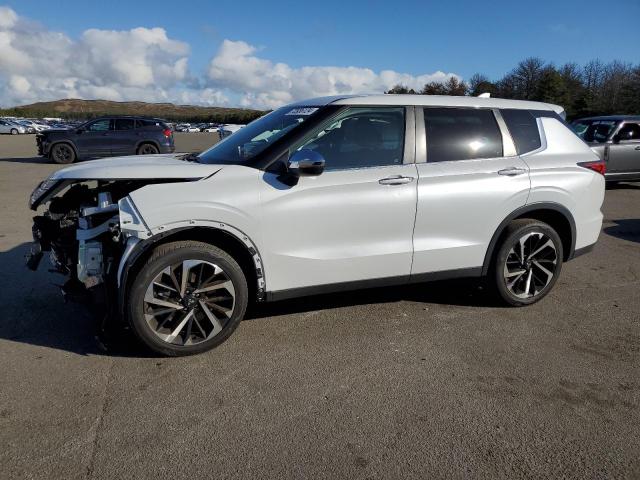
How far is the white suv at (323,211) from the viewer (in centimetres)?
342

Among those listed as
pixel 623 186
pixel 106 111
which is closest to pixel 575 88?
pixel 623 186

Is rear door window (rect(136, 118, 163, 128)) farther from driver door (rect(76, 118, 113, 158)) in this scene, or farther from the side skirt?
the side skirt

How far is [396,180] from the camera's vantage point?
386 cm

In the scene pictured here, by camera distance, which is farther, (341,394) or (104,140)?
(104,140)

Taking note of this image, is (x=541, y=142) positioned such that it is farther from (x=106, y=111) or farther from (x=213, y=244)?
(x=106, y=111)

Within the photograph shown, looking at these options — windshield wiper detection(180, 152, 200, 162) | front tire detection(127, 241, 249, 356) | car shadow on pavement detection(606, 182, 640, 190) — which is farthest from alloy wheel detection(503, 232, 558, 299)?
car shadow on pavement detection(606, 182, 640, 190)

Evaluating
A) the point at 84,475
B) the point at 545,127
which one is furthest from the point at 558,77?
the point at 84,475

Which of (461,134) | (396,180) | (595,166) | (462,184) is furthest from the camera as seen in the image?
(595,166)

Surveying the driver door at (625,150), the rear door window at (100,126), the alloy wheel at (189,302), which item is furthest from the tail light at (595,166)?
the rear door window at (100,126)

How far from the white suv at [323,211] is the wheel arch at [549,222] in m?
0.01

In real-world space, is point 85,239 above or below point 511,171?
below

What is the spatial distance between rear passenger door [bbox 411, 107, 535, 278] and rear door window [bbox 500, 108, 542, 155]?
0.24 feet

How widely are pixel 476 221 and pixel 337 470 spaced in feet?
8.07

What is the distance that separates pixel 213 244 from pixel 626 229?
23.0 ft
